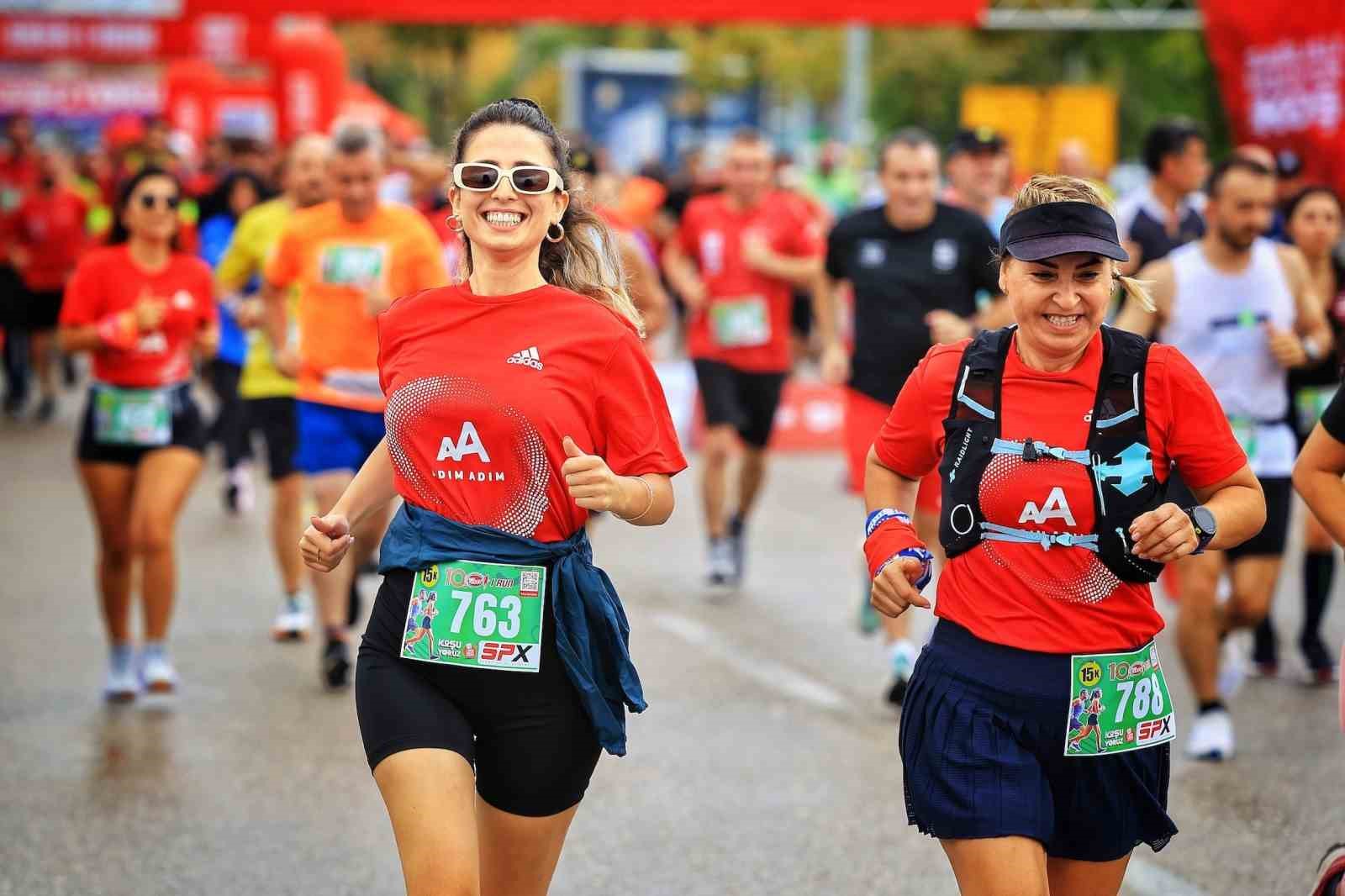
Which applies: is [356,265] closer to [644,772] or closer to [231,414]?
[644,772]

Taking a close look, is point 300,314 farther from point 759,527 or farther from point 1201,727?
point 759,527

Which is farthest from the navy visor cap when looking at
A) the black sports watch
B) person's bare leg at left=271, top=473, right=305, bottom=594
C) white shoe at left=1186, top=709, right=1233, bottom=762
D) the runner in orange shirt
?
person's bare leg at left=271, top=473, right=305, bottom=594

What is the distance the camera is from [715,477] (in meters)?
10.5

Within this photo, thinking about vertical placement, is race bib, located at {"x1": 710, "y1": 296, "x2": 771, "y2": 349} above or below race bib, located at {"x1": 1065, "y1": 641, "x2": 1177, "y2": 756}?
below

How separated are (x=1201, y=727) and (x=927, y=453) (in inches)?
130

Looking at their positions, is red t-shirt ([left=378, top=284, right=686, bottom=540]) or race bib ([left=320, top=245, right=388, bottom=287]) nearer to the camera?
red t-shirt ([left=378, top=284, right=686, bottom=540])

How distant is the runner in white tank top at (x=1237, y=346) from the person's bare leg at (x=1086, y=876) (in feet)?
10.1

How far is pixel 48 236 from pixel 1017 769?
15.0m

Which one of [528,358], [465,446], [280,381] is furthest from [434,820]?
[280,381]

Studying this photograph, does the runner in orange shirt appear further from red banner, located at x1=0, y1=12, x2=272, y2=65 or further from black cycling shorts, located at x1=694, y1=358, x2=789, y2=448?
red banner, located at x1=0, y1=12, x2=272, y2=65

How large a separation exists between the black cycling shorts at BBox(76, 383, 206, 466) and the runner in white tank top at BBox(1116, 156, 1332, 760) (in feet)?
12.0

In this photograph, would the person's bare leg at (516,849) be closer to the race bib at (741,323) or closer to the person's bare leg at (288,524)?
the person's bare leg at (288,524)

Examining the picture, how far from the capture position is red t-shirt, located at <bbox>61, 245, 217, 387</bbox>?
7.73m

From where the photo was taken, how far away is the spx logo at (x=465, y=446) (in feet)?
13.0
